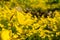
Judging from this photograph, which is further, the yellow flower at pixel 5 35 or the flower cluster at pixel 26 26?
the flower cluster at pixel 26 26

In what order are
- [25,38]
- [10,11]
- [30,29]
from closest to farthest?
1. [25,38]
2. [30,29]
3. [10,11]

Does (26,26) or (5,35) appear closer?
(5,35)

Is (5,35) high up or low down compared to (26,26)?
down

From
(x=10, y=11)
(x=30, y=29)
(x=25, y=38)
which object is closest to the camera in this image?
(x=25, y=38)

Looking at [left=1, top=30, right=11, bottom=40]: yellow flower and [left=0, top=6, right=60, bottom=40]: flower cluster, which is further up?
[left=0, top=6, right=60, bottom=40]: flower cluster

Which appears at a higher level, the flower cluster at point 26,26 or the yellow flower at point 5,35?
the flower cluster at point 26,26

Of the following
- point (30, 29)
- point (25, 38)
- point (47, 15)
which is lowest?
point (25, 38)

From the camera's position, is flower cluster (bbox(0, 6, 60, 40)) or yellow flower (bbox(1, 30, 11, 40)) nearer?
yellow flower (bbox(1, 30, 11, 40))

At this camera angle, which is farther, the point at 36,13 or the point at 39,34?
the point at 36,13

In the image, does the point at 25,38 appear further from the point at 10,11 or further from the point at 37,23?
the point at 10,11

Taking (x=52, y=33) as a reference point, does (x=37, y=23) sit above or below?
above

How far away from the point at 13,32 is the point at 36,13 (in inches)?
53.2

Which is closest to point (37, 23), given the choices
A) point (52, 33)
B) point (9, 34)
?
point (52, 33)

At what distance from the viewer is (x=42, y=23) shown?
6105 millimetres
